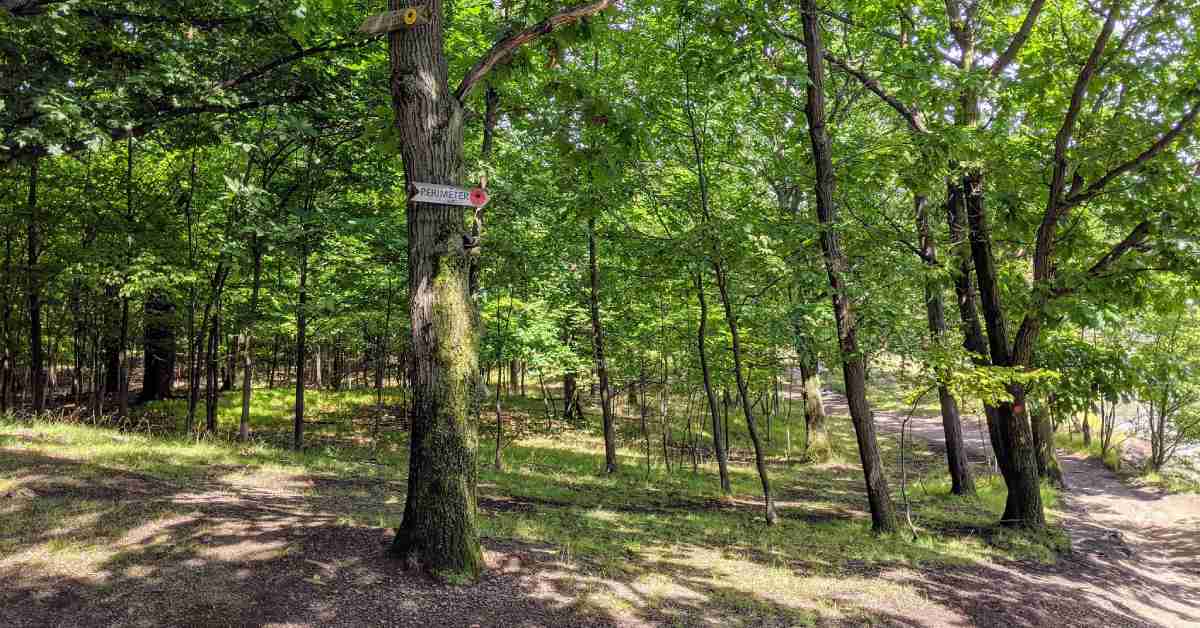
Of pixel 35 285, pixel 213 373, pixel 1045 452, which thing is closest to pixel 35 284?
pixel 35 285

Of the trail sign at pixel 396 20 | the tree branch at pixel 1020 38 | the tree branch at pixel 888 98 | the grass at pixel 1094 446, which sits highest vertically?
the tree branch at pixel 1020 38

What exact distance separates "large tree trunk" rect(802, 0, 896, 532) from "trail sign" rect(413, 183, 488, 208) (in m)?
Answer: 6.04

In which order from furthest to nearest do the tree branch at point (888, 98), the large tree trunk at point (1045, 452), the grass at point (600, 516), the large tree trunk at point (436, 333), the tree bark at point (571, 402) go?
the tree bark at point (571, 402) → the large tree trunk at point (1045, 452) → the tree branch at point (888, 98) → the grass at point (600, 516) → the large tree trunk at point (436, 333)

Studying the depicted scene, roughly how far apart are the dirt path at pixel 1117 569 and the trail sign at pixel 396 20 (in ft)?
26.1

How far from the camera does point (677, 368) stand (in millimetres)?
17047

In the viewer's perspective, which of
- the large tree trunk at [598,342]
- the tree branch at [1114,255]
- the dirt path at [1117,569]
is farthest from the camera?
the large tree trunk at [598,342]

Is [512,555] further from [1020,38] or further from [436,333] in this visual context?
[1020,38]

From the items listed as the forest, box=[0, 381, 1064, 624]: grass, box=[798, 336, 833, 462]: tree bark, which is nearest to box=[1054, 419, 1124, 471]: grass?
the forest

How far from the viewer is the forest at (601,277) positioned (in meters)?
5.16

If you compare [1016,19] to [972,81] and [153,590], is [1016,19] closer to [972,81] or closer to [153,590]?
[972,81]

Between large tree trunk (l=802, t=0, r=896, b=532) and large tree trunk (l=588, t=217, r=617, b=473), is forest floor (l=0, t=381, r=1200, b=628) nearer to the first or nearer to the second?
large tree trunk (l=802, t=0, r=896, b=532)

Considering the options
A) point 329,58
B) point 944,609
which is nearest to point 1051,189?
point 944,609

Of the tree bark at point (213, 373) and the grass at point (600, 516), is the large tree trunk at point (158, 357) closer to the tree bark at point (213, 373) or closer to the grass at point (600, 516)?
the tree bark at point (213, 373)

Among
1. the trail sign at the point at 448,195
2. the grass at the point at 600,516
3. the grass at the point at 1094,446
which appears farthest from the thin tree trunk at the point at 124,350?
the grass at the point at 1094,446
